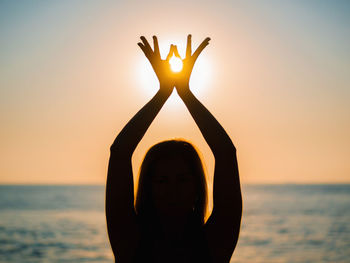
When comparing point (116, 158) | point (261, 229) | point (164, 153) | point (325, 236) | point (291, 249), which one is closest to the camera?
point (116, 158)

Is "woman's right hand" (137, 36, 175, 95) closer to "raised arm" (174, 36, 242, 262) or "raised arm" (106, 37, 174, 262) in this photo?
"raised arm" (106, 37, 174, 262)

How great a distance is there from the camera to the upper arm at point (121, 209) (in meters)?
2.63

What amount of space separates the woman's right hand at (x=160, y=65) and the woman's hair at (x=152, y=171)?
345mm

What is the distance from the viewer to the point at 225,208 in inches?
106

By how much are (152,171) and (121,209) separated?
29 centimetres

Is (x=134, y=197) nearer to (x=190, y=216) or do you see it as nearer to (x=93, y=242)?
(x=190, y=216)

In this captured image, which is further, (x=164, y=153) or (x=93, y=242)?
(x=93, y=242)

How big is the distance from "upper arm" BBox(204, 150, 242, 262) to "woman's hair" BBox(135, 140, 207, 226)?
4.0 inches

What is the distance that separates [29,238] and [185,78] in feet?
59.6

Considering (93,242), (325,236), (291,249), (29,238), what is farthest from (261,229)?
(29,238)

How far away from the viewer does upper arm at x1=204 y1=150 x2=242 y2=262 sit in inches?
106

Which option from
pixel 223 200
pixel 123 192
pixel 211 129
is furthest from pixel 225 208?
pixel 123 192

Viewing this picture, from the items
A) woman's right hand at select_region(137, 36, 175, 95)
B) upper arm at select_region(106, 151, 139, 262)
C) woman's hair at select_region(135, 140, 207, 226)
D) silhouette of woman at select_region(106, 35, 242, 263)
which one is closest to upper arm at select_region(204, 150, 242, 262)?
silhouette of woman at select_region(106, 35, 242, 263)

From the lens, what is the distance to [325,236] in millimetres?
21922
